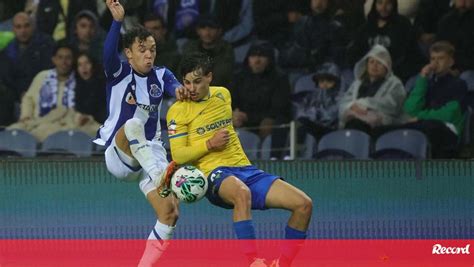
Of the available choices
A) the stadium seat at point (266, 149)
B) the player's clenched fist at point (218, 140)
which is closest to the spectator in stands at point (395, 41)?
the stadium seat at point (266, 149)

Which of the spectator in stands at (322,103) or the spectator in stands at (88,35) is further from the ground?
the spectator in stands at (88,35)

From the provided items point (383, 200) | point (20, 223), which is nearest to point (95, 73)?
point (20, 223)

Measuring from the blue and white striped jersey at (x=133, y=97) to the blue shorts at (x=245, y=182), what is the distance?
75 centimetres

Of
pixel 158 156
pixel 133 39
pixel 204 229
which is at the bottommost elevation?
pixel 204 229

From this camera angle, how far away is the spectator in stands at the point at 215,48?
14.8 m

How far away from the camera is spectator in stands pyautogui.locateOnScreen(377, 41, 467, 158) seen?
13.7 metres

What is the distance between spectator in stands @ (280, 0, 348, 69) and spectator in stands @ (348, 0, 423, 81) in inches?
8.9

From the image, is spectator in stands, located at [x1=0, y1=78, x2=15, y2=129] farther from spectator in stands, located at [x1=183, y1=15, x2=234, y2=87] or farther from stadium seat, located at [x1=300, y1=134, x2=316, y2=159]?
stadium seat, located at [x1=300, y1=134, x2=316, y2=159]

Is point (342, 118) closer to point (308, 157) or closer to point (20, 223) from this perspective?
point (308, 157)

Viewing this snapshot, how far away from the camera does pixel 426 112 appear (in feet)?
46.2

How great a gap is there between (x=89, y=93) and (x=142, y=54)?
485 centimetres

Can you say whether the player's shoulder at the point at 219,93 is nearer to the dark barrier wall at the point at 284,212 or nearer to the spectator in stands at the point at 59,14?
the dark barrier wall at the point at 284,212

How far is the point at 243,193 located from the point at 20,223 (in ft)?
10.3

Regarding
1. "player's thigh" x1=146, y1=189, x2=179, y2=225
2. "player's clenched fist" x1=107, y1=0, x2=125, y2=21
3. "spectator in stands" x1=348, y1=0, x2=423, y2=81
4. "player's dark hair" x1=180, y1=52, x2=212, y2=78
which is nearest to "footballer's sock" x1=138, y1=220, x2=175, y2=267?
"player's thigh" x1=146, y1=189, x2=179, y2=225
